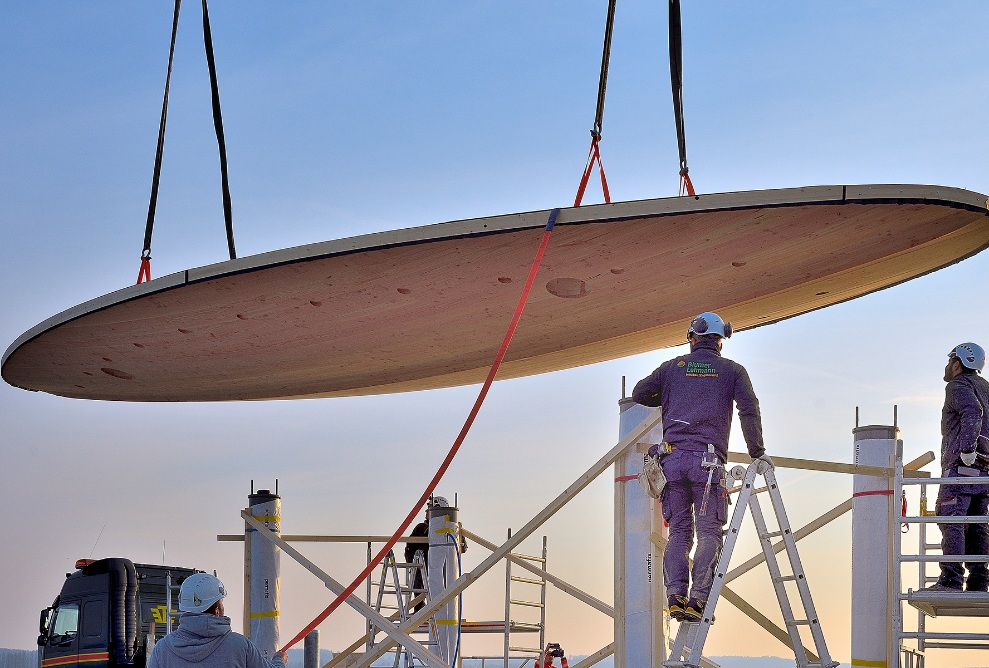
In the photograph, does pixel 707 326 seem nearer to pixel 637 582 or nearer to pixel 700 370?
pixel 700 370

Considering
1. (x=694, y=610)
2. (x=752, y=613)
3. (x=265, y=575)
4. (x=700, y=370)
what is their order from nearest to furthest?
(x=694, y=610) < (x=700, y=370) < (x=752, y=613) < (x=265, y=575)

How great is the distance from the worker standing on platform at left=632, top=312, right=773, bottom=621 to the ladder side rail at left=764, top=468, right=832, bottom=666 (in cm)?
28

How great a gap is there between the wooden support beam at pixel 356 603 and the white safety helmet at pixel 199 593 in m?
6.25

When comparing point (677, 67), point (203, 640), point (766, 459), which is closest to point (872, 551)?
point (766, 459)

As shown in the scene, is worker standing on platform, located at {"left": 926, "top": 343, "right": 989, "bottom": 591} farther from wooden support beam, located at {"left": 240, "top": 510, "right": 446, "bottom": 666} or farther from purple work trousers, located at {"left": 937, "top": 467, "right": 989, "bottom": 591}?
wooden support beam, located at {"left": 240, "top": 510, "right": 446, "bottom": 666}

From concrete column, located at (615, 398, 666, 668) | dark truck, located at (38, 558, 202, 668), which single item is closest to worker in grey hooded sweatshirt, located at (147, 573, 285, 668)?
concrete column, located at (615, 398, 666, 668)

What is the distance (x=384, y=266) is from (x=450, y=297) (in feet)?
4.90

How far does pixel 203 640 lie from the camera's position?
665 cm

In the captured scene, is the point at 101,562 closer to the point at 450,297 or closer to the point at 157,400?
the point at 157,400

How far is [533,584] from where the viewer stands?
1864 cm

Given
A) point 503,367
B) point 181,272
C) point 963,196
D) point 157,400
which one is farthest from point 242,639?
point 157,400

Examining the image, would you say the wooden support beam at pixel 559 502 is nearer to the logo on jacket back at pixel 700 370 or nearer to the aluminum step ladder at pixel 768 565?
the logo on jacket back at pixel 700 370

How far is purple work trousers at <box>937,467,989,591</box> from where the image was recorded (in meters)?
11.3

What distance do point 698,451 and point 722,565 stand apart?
3.28 ft
